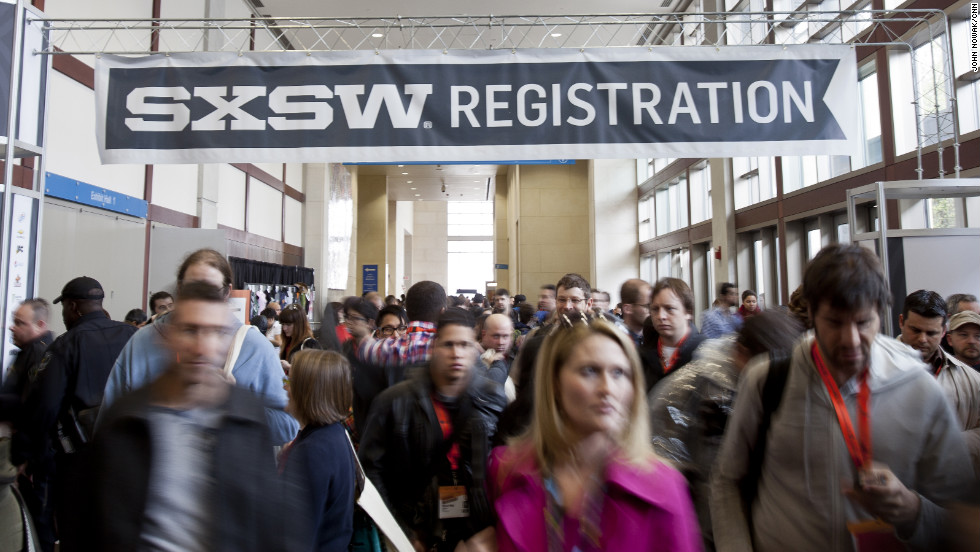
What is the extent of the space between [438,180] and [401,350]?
2798 centimetres

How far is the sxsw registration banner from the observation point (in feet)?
17.4

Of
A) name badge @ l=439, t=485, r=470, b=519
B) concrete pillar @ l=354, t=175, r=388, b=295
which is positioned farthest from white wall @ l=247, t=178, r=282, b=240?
name badge @ l=439, t=485, r=470, b=519

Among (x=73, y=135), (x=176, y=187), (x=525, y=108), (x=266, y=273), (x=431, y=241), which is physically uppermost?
(x=431, y=241)

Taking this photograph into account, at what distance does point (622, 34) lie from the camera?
17641 millimetres

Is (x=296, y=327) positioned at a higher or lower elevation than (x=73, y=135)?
lower

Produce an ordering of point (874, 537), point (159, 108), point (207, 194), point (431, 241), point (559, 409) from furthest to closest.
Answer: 1. point (431, 241)
2. point (207, 194)
3. point (159, 108)
4. point (559, 409)
5. point (874, 537)

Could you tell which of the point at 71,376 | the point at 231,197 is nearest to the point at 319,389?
the point at 71,376

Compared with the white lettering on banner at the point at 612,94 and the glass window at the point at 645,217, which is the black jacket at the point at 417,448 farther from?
the glass window at the point at 645,217

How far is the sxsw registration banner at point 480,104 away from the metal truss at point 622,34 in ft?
0.84

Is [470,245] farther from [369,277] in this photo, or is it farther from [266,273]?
[266,273]

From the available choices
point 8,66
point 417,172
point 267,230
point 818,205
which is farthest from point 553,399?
point 417,172

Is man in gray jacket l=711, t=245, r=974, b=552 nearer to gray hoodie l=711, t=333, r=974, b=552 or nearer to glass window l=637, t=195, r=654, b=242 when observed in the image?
gray hoodie l=711, t=333, r=974, b=552

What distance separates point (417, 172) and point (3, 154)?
23097 millimetres

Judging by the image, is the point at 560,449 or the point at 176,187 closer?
the point at 560,449
